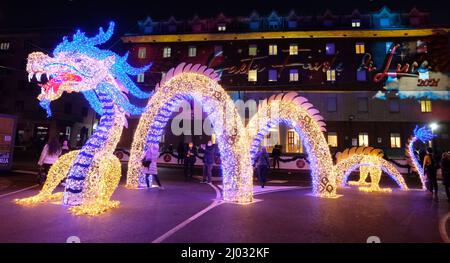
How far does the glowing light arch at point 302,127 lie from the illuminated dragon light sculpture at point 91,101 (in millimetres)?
4438

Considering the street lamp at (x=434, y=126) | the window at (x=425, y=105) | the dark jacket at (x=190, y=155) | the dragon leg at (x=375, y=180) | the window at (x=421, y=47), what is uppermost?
the window at (x=421, y=47)

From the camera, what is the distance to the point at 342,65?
3134 cm

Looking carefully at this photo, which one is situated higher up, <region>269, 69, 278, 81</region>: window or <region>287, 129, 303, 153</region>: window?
<region>269, 69, 278, 81</region>: window

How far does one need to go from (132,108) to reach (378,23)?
31.4m

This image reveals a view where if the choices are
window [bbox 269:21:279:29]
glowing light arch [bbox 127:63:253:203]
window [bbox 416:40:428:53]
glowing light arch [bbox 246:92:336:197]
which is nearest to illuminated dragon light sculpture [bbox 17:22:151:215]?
glowing light arch [bbox 127:63:253:203]

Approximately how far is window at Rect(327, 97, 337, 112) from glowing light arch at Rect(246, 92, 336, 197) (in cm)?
2245

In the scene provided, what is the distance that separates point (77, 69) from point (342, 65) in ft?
96.4

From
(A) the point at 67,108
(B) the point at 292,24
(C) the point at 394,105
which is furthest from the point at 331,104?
(A) the point at 67,108

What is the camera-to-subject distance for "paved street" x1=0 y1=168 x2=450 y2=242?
16.7 ft

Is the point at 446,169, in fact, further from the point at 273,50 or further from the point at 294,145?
the point at 273,50

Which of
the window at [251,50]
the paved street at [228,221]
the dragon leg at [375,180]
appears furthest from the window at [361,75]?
the paved street at [228,221]

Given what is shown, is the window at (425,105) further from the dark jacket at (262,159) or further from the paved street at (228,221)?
the paved street at (228,221)

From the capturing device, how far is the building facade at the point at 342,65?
30000mm

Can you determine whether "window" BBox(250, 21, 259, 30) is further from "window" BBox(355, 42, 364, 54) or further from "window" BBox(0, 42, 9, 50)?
"window" BBox(0, 42, 9, 50)
